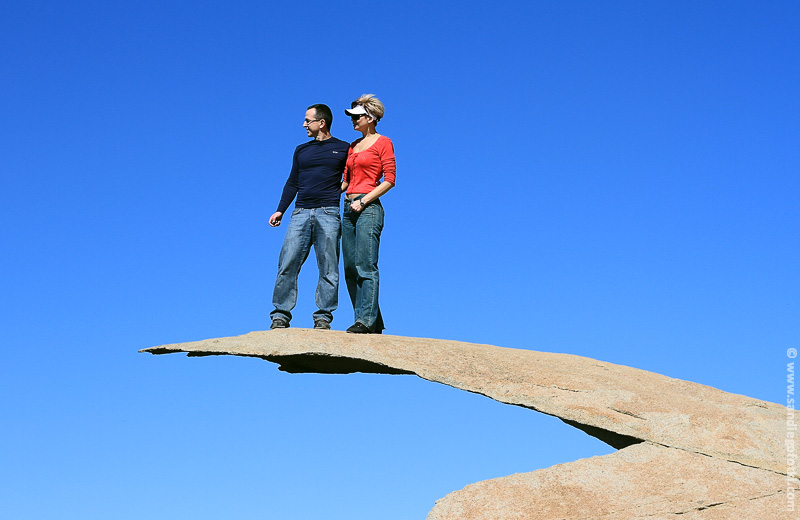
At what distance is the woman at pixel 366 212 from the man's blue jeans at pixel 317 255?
19 centimetres

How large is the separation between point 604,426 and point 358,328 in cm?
248

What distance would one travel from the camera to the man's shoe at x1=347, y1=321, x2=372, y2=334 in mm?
7973

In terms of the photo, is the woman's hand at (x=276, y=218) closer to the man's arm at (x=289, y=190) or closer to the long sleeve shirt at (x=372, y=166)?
the man's arm at (x=289, y=190)

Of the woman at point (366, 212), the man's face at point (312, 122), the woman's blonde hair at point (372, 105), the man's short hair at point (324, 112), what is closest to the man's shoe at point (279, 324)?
the woman at point (366, 212)

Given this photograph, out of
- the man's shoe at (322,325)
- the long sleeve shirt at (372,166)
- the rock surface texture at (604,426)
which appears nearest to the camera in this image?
the rock surface texture at (604,426)

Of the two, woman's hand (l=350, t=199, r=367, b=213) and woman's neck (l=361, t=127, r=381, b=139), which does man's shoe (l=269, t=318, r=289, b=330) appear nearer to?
woman's hand (l=350, t=199, r=367, b=213)

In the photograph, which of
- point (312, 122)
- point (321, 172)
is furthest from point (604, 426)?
point (312, 122)

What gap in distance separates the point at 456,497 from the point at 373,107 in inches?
158

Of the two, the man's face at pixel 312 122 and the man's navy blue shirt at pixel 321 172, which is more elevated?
the man's face at pixel 312 122

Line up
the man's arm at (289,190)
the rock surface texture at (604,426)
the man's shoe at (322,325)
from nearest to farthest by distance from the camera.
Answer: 1. the rock surface texture at (604,426)
2. the man's shoe at (322,325)
3. the man's arm at (289,190)

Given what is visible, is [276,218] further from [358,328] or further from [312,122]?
[358,328]

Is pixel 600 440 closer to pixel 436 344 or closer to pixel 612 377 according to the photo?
pixel 612 377

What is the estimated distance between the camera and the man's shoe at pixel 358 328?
797 cm

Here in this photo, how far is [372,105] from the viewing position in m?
8.27
